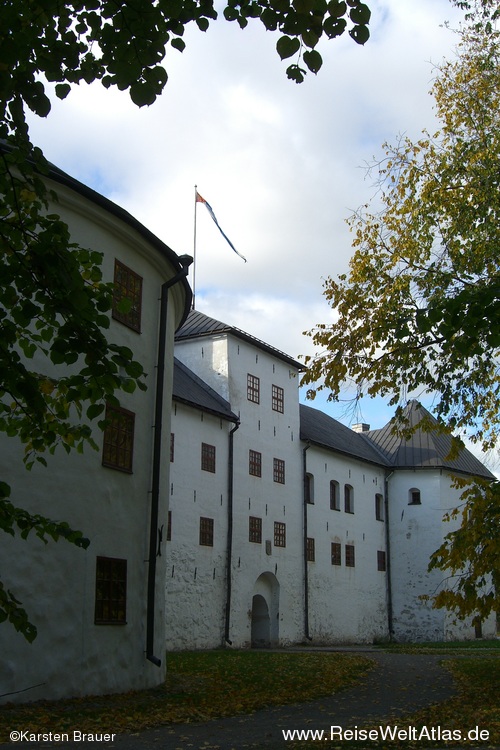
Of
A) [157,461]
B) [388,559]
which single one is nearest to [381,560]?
[388,559]

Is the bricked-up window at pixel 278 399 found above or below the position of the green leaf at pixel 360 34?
above

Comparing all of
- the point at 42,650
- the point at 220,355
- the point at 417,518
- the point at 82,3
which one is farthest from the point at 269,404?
the point at 82,3

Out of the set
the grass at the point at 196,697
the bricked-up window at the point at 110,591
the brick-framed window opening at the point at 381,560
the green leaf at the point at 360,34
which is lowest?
the grass at the point at 196,697

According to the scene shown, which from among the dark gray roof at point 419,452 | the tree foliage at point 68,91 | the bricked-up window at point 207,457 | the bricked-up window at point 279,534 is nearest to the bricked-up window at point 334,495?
the bricked-up window at point 279,534

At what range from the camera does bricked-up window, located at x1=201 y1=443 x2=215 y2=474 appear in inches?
1045

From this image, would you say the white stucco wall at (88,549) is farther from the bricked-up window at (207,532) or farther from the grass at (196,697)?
the bricked-up window at (207,532)

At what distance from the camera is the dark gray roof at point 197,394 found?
26.1 meters

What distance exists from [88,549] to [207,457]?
14506 millimetres

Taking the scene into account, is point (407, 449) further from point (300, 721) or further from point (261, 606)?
point (300, 721)

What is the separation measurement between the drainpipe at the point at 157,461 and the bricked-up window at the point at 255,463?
555 inches

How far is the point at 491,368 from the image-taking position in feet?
42.0

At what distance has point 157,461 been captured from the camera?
1455 centimetres

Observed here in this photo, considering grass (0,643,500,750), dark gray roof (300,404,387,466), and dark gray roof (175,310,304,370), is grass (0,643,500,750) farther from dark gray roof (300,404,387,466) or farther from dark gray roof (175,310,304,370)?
dark gray roof (300,404,387,466)

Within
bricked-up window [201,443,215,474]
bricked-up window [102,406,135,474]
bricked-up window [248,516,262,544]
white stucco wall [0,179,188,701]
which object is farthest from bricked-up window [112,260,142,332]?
bricked-up window [248,516,262,544]
